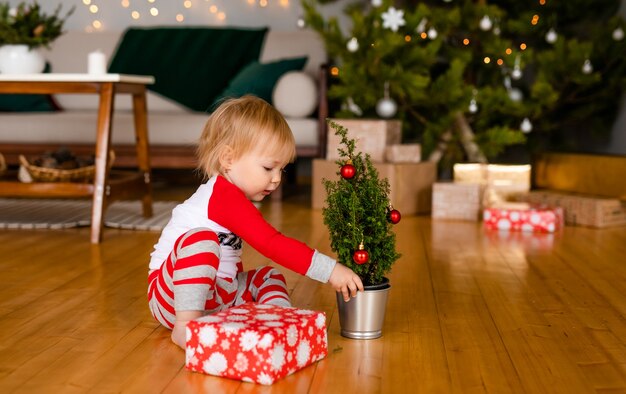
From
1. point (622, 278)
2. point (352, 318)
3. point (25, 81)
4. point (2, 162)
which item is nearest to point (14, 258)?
point (25, 81)

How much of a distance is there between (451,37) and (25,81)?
82.0 inches

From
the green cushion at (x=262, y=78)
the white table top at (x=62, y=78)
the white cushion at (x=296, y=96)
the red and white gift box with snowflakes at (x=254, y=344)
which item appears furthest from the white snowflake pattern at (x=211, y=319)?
the green cushion at (x=262, y=78)

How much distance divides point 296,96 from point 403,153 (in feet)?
2.00

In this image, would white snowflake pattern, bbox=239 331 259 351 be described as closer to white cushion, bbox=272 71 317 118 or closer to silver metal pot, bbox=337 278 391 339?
silver metal pot, bbox=337 278 391 339

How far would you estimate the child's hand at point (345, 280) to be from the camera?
4.89 feet

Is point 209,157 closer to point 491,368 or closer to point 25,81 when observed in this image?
point 491,368

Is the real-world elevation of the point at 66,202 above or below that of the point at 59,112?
below

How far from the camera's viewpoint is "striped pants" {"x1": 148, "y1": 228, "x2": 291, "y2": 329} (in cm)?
148

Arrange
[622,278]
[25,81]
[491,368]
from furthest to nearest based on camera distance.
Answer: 1. [25,81]
2. [622,278]
3. [491,368]

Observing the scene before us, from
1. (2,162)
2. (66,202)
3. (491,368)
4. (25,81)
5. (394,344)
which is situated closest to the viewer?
(491,368)

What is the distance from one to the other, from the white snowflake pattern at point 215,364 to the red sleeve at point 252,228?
220mm

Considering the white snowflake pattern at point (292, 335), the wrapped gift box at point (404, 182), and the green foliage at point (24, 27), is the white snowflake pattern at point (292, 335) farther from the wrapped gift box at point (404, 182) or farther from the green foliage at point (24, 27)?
the wrapped gift box at point (404, 182)

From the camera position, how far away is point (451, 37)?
→ 4020 mm

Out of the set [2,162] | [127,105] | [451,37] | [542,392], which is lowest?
[542,392]
